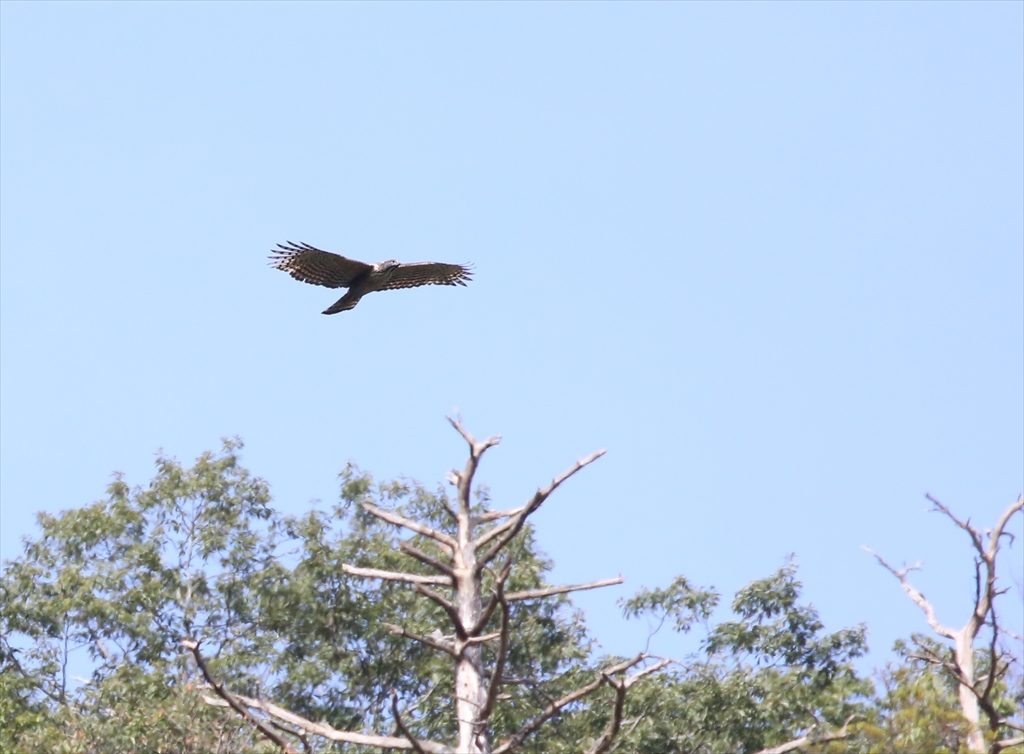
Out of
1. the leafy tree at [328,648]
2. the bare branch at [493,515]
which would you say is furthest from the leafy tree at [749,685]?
the bare branch at [493,515]

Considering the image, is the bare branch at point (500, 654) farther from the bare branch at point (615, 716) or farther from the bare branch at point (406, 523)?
the bare branch at point (406, 523)

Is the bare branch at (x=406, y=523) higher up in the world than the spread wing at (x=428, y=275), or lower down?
lower down

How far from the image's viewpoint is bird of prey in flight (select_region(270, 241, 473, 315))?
1493 cm

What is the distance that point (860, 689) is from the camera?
1945 cm

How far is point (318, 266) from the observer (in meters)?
15.1

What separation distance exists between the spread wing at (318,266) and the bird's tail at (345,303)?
0.14 metres

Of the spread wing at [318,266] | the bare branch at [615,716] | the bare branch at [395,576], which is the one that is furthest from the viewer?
the spread wing at [318,266]

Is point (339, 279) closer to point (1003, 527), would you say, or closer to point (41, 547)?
point (1003, 527)

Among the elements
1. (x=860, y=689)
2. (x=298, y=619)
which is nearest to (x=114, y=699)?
(x=298, y=619)

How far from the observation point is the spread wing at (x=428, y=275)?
1591 cm

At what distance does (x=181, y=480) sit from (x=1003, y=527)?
16.7m

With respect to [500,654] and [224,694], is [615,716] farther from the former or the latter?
[224,694]

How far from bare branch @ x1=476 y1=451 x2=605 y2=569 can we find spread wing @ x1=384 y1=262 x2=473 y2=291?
653 cm

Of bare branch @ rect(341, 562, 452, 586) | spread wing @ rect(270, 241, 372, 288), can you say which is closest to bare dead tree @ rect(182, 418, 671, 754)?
bare branch @ rect(341, 562, 452, 586)
